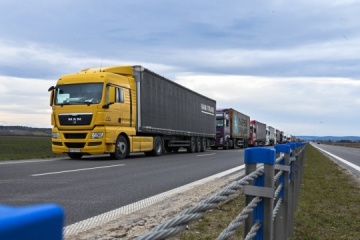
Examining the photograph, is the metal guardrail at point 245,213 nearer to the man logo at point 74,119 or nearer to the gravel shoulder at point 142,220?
the gravel shoulder at point 142,220

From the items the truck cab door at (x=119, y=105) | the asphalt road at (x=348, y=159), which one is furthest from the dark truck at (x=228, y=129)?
the truck cab door at (x=119, y=105)

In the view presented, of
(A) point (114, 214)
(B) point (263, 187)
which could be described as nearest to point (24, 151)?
(A) point (114, 214)

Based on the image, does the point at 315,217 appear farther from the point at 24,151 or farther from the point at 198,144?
the point at 24,151

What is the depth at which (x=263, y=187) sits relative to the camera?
8.26 feet

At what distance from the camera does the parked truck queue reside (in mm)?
15719

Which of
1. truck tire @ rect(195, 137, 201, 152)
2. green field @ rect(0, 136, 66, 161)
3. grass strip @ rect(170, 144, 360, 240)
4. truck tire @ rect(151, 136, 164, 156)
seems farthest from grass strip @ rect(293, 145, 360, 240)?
truck tire @ rect(195, 137, 201, 152)

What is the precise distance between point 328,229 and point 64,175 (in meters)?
6.78

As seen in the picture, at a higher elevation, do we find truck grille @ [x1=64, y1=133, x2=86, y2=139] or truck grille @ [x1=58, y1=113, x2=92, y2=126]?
truck grille @ [x1=58, y1=113, x2=92, y2=126]

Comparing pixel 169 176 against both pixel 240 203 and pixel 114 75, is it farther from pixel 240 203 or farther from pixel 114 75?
pixel 114 75

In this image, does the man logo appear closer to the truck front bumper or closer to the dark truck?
the truck front bumper

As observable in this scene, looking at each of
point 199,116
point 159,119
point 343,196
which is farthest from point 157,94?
point 343,196

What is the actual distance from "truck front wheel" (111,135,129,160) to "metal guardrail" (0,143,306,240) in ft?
39.3

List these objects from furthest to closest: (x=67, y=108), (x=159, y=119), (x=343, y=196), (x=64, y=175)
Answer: (x=159, y=119) → (x=67, y=108) → (x=64, y=175) → (x=343, y=196)

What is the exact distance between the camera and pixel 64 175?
10281 mm
